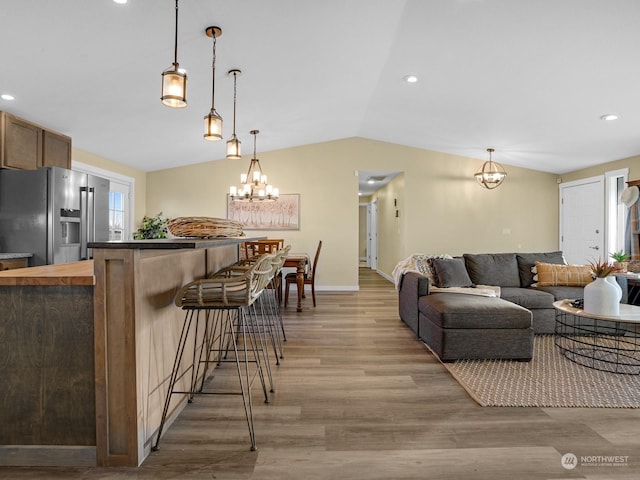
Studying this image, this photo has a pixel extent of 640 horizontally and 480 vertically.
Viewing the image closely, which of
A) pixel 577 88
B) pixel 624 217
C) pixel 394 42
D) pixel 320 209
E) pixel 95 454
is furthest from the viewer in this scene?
pixel 320 209

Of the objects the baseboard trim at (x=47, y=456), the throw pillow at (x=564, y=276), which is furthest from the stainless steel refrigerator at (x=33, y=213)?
the throw pillow at (x=564, y=276)

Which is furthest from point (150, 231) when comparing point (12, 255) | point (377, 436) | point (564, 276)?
point (564, 276)

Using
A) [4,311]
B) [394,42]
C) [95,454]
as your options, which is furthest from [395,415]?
[394,42]

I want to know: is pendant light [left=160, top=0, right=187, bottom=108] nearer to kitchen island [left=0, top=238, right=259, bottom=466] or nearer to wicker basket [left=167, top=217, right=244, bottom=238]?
wicker basket [left=167, top=217, right=244, bottom=238]

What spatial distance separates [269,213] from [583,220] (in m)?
5.67

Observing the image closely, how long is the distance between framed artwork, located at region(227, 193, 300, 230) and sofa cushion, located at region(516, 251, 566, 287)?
13.0 feet

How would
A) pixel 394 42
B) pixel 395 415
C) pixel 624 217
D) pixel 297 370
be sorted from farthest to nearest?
pixel 624 217 < pixel 394 42 < pixel 297 370 < pixel 395 415

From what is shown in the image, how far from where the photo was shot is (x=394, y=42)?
3766 mm

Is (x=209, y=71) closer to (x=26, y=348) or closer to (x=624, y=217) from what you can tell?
(x=26, y=348)

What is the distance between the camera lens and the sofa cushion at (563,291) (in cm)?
400

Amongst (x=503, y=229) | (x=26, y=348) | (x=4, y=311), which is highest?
(x=503, y=229)

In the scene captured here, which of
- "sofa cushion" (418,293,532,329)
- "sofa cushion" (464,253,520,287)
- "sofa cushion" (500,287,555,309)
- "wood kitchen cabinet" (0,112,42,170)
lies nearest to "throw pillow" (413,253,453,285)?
"sofa cushion" (464,253,520,287)

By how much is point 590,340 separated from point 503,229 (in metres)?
3.89

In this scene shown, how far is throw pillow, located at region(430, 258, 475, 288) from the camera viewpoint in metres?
4.07
